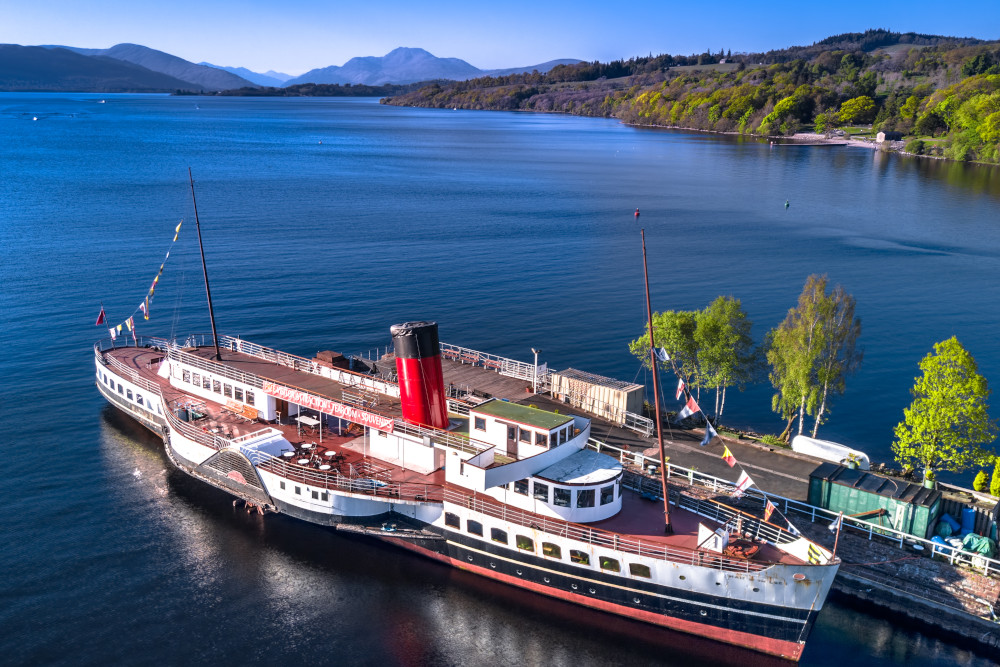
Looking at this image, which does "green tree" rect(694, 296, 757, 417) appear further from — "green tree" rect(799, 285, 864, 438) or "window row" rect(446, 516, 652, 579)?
"window row" rect(446, 516, 652, 579)

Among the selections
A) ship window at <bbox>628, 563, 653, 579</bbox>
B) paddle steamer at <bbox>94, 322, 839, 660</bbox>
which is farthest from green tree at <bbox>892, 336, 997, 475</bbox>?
ship window at <bbox>628, 563, 653, 579</bbox>

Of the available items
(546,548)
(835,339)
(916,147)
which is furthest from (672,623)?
(916,147)

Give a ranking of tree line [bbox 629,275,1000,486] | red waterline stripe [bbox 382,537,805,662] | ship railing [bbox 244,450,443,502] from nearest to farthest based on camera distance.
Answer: red waterline stripe [bbox 382,537,805,662], ship railing [bbox 244,450,443,502], tree line [bbox 629,275,1000,486]

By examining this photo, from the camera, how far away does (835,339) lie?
1567 inches

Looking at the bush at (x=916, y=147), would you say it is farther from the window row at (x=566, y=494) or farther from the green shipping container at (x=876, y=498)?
the window row at (x=566, y=494)

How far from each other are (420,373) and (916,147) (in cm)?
18025

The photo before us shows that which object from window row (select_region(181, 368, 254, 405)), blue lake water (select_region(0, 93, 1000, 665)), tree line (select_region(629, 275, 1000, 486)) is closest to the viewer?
blue lake water (select_region(0, 93, 1000, 665))

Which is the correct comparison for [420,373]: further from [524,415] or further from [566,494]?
[566,494]

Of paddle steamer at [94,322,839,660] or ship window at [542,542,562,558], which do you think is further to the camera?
ship window at [542,542,562,558]

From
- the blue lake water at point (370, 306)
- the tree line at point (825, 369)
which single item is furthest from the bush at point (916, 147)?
the tree line at point (825, 369)

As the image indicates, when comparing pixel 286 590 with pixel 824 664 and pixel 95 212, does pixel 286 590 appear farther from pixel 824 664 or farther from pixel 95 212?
pixel 95 212

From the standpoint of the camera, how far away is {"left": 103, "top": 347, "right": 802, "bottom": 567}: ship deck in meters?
28.4

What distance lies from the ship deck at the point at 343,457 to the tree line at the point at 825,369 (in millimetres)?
9233

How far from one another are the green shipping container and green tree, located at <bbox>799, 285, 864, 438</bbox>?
29.4 feet
